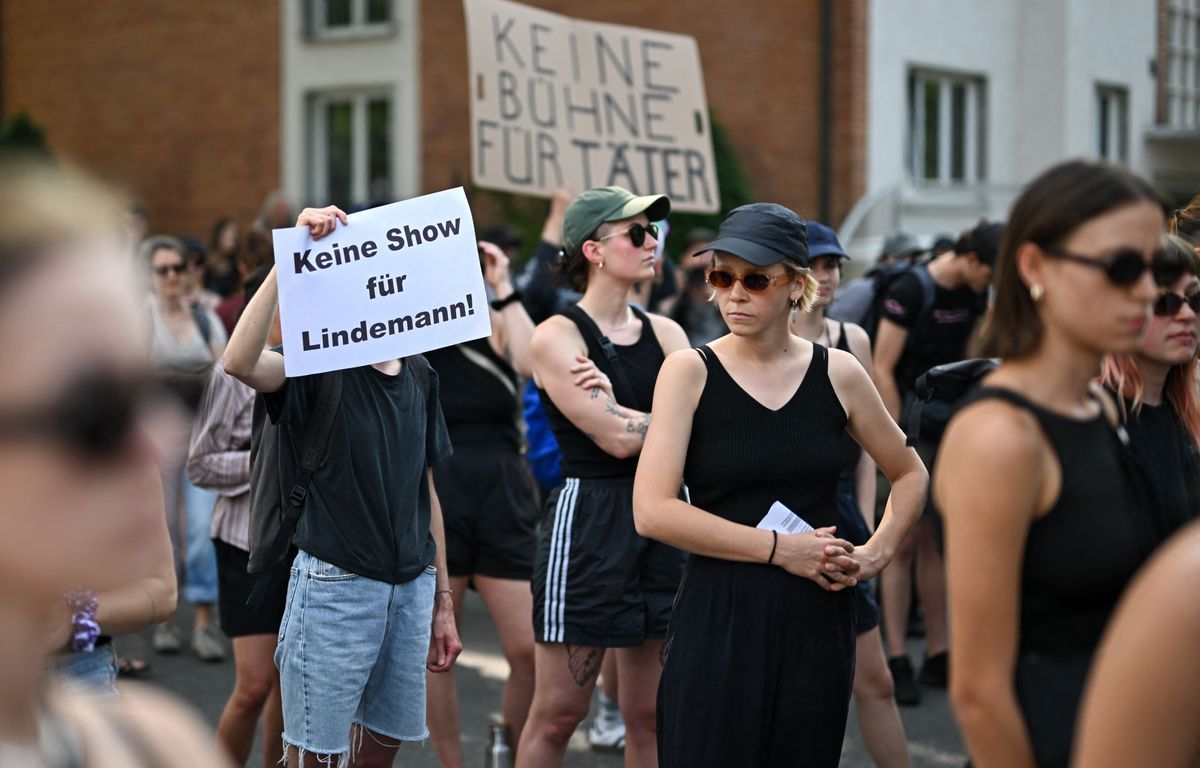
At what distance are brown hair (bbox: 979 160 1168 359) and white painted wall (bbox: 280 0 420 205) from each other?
18.3 meters

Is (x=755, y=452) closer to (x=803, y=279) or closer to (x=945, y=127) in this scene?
(x=803, y=279)

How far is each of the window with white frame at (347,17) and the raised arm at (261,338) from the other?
56.3ft

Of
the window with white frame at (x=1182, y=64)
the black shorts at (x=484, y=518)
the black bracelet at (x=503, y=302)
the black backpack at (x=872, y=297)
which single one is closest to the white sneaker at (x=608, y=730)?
the black shorts at (x=484, y=518)

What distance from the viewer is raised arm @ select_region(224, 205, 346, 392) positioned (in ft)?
13.3

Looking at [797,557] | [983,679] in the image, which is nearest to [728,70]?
[797,557]

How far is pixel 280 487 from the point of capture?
422 cm

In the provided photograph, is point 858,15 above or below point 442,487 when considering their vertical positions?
above

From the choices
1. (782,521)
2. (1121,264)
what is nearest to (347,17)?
(782,521)

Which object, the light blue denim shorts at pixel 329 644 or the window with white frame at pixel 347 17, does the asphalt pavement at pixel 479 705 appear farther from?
the window with white frame at pixel 347 17

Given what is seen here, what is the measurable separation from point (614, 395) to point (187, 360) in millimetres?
4433

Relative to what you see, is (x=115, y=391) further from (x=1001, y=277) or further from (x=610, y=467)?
(x=610, y=467)

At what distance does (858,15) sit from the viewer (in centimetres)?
1734

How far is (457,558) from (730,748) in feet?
7.49

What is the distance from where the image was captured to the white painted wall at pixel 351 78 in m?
20.7
